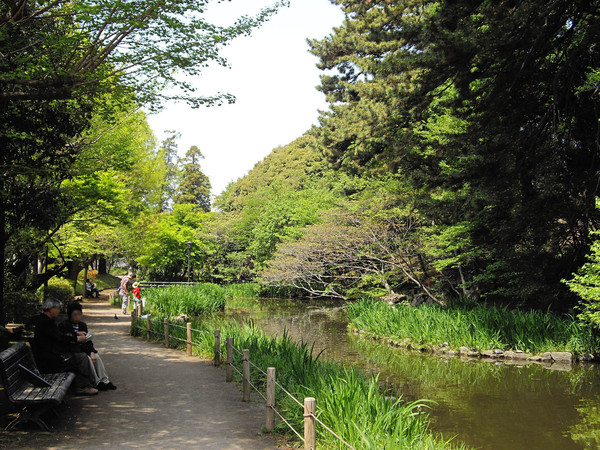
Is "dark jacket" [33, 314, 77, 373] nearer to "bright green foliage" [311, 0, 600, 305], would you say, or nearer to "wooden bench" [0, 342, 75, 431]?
"wooden bench" [0, 342, 75, 431]

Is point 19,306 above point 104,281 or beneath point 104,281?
beneath

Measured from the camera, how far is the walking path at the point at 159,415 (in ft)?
16.2

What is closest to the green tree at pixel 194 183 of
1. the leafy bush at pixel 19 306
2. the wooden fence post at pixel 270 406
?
the leafy bush at pixel 19 306

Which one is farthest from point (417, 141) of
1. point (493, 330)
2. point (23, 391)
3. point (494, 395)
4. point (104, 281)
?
Answer: point (104, 281)

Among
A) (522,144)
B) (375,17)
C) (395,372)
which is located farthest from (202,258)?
(522,144)

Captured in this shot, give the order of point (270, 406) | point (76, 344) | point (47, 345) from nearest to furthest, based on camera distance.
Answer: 1. point (270, 406)
2. point (47, 345)
3. point (76, 344)

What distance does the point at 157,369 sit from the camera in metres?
8.83

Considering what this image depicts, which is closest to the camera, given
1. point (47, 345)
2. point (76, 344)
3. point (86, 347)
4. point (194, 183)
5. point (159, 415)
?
point (159, 415)

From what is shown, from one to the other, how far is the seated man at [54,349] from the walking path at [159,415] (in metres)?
0.36

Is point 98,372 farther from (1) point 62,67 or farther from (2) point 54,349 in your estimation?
(1) point 62,67

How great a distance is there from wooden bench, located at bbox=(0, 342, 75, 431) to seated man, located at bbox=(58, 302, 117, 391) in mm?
1289

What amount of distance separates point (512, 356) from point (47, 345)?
10.3 meters

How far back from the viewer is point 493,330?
40.8 feet

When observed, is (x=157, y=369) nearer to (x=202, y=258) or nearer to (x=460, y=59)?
(x=460, y=59)
